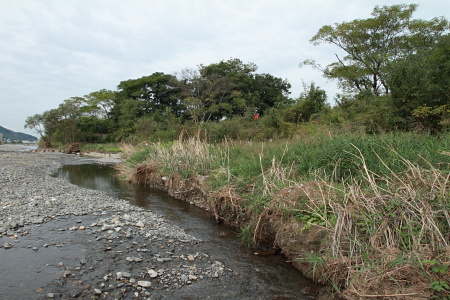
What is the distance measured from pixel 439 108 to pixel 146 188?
36.1ft

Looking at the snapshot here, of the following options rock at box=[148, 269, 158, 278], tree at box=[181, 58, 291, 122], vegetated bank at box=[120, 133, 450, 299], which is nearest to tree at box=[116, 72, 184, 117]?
tree at box=[181, 58, 291, 122]

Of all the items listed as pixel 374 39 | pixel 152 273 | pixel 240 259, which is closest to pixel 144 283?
pixel 152 273

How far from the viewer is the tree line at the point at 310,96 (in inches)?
412

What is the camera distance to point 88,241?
548 cm

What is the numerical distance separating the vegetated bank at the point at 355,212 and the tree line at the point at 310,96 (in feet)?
14.7

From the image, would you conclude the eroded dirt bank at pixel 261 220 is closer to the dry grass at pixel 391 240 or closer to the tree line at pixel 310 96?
the dry grass at pixel 391 240

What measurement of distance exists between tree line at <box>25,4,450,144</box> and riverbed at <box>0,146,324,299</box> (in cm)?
758

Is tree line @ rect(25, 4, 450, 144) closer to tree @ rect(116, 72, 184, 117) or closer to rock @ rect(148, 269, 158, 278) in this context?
tree @ rect(116, 72, 184, 117)

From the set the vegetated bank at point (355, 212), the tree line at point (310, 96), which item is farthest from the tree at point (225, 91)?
the vegetated bank at point (355, 212)

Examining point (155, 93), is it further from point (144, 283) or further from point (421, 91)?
point (144, 283)

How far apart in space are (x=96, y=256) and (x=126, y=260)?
535 mm

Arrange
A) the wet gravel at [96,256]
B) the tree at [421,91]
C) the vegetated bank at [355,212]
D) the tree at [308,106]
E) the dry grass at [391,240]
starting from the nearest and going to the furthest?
the dry grass at [391,240] < the vegetated bank at [355,212] < the wet gravel at [96,256] < the tree at [421,91] < the tree at [308,106]

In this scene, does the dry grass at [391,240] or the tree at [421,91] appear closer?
the dry grass at [391,240]

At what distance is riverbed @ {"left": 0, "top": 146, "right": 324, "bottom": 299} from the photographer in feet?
13.0
